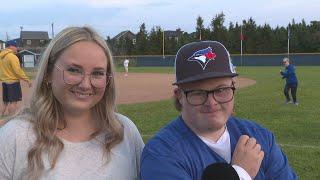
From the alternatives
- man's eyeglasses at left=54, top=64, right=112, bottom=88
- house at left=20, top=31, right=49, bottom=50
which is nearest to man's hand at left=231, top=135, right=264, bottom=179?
man's eyeglasses at left=54, top=64, right=112, bottom=88

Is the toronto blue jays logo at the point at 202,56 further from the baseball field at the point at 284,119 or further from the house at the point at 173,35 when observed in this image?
the house at the point at 173,35

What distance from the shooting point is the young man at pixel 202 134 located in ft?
6.82

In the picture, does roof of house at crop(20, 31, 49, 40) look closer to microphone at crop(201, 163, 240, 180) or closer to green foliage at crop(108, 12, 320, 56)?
green foliage at crop(108, 12, 320, 56)

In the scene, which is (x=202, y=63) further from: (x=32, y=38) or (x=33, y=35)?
(x=33, y=35)

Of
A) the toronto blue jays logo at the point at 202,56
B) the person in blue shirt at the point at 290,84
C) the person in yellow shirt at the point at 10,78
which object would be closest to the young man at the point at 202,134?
the toronto blue jays logo at the point at 202,56

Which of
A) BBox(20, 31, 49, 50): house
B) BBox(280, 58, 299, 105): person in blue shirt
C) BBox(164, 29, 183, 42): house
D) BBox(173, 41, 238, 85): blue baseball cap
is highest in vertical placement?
BBox(20, 31, 49, 50): house

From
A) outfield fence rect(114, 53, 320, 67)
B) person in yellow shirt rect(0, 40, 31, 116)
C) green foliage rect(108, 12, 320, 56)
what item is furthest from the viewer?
green foliage rect(108, 12, 320, 56)

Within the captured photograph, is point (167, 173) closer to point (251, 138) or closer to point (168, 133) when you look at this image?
point (168, 133)

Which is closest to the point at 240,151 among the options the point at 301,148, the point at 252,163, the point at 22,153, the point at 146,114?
the point at 252,163

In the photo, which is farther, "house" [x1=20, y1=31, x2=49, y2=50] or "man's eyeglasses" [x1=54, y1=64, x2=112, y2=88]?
"house" [x1=20, y1=31, x2=49, y2=50]

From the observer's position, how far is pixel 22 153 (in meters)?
2.25

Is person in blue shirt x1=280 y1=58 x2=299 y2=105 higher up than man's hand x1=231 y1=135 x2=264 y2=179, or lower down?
lower down

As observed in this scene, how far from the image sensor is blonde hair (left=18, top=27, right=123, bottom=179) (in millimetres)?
2279

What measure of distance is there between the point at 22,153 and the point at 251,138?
1.00 metres
